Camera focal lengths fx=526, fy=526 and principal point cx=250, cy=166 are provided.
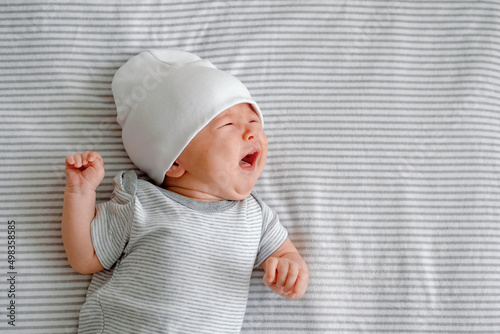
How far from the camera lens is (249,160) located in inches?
49.2

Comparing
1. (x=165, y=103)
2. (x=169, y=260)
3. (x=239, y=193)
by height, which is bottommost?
(x=169, y=260)

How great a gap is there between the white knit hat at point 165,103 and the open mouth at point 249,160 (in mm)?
105

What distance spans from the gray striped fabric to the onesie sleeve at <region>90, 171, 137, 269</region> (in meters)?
0.09

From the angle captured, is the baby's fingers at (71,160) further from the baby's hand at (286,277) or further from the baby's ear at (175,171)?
the baby's hand at (286,277)

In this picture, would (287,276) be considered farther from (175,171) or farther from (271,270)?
(175,171)

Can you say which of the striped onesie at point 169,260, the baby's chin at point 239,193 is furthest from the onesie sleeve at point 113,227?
the baby's chin at point 239,193

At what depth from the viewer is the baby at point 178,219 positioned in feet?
3.79

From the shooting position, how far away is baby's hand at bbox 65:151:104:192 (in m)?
1.19

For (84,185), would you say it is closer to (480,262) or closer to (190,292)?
(190,292)

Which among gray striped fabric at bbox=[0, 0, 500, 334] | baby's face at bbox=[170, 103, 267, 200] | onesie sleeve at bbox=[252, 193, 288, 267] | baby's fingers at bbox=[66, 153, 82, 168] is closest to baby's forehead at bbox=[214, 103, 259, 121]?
baby's face at bbox=[170, 103, 267, 200]

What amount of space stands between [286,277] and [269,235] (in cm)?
14

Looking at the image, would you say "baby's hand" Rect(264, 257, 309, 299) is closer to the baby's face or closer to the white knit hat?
the baby's face

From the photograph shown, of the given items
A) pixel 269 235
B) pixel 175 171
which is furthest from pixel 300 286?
pixel 175 171

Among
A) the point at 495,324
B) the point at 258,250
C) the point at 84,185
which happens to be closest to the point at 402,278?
the point at 495,324
